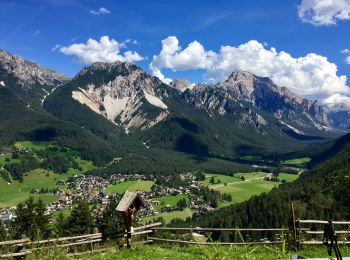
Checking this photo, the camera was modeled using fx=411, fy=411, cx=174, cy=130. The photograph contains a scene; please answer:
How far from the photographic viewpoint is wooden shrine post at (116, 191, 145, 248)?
2239 centimetres

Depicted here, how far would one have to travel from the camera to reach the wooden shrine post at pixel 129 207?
73.5 ft

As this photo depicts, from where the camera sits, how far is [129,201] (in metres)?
22.5

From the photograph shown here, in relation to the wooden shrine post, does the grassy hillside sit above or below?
below

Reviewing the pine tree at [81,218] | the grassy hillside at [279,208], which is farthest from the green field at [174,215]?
the pine tree at [81,218]

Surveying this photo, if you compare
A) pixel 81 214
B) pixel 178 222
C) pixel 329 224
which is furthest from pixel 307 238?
pixel 178 222

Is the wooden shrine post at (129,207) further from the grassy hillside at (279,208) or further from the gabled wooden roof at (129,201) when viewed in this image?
the grassy hillside at (279,208)

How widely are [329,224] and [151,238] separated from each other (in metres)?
23.4

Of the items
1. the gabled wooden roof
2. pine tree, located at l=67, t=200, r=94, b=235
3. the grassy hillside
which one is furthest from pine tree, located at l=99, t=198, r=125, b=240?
the grassy hillside

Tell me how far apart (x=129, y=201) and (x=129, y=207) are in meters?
0.37

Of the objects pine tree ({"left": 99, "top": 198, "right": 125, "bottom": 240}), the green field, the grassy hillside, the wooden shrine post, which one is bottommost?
the green field

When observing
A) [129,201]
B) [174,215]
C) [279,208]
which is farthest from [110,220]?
[174,215]

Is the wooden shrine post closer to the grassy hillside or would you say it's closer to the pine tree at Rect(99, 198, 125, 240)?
the pine tree at Rect(99, 198, 125, 240)

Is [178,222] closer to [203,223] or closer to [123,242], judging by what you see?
[203,223]

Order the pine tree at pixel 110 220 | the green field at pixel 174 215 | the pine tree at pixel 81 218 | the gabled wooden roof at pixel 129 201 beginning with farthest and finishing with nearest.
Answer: the green field at pixel 174 215, the pine tree at pixel 110 220, the pine tree at pixel 81 218, the gabled wooden roof at pixel 129 201
